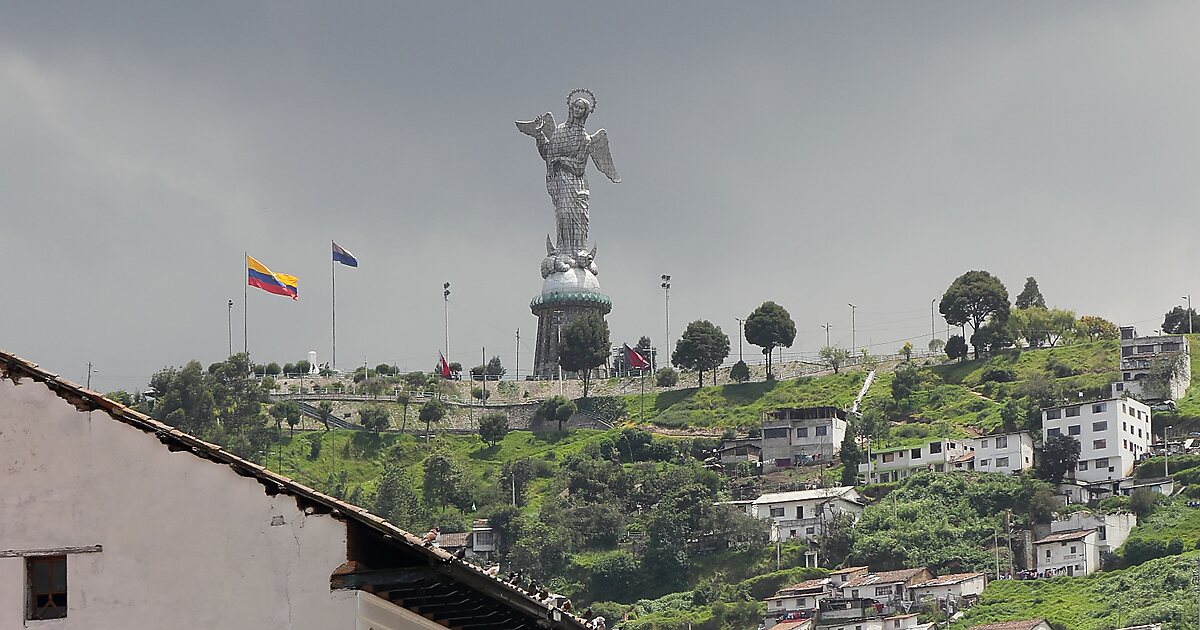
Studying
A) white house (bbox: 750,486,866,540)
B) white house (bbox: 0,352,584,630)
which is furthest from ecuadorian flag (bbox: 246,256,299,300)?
white house (bbox: 0,352,584,630)

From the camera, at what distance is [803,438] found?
621 feet

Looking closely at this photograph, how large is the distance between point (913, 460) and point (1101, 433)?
47.8ft

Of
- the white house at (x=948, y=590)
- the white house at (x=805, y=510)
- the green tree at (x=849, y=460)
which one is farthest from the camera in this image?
the green tree at (x=849, y=460)

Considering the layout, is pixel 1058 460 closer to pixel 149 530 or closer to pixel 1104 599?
pixel 1104 599

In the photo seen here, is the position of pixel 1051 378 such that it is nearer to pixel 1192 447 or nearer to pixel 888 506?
pixel 1192 447

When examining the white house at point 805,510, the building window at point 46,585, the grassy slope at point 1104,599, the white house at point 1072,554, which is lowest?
the grassy slope at point 1104,599

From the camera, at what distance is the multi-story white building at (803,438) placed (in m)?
188

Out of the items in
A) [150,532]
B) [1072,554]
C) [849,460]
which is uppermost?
[150,532]

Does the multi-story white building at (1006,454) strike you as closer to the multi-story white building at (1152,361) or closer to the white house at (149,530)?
the multi-story white building at (1152,361)

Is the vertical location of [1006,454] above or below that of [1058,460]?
above

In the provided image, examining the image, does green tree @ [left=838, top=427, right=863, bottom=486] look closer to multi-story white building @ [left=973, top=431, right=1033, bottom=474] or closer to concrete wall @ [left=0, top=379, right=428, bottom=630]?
multi-story white building @ [left=973, top=431, right=1033, bottom=474]

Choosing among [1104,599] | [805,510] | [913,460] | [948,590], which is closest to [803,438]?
[913,460]

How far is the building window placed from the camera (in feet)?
42.5

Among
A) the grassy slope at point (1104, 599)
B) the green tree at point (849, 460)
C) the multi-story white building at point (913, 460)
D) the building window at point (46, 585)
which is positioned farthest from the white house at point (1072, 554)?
the building window at point (46, 585)
